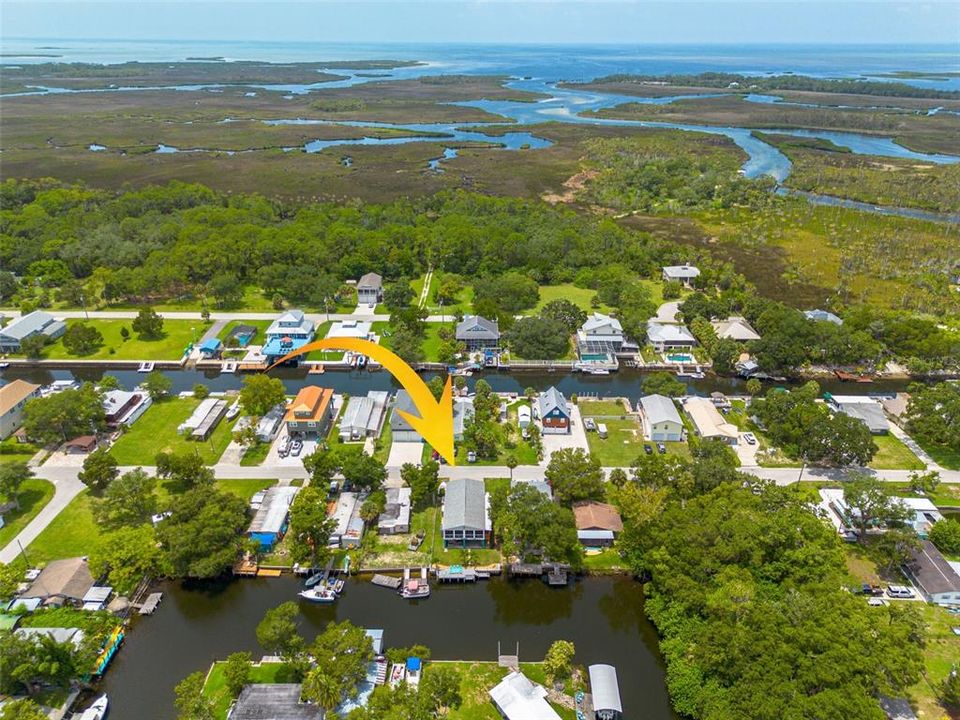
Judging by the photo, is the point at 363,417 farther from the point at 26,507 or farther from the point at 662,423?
the point at 662,423

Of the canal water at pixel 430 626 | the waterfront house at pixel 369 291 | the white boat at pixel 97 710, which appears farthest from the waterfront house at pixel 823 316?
the white boat at pixel 97 710

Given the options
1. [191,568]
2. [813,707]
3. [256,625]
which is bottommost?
[256,625]

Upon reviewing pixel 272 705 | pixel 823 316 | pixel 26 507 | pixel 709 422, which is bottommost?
pixel 26 507

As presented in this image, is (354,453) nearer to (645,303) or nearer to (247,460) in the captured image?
(247,460)

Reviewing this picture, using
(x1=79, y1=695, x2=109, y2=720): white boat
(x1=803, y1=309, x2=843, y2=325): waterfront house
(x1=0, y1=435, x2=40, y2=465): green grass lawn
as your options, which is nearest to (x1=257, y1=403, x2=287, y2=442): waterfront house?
(x1=0, y1=435, x2=40, y2=465): green grass lawn

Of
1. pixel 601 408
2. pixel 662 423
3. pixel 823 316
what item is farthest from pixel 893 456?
pixel 823 316

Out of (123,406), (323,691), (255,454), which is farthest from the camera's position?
(123,406)

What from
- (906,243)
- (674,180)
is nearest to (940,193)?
(906,243)

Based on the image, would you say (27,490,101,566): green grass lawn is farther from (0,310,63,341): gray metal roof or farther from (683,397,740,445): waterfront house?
(683,397,740,445): waterfront house
